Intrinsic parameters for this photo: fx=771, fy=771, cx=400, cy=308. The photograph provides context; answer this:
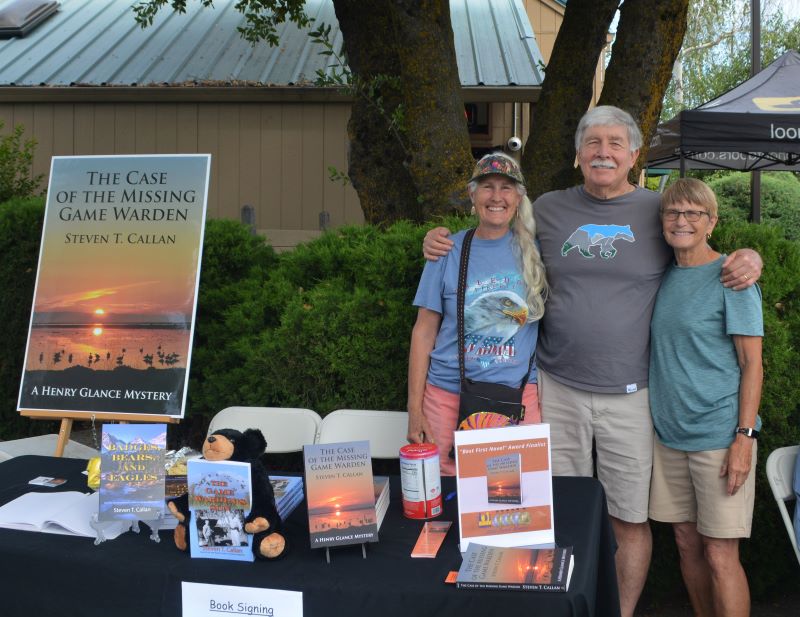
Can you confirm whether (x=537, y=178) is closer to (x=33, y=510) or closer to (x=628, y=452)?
(x=628, y=452)

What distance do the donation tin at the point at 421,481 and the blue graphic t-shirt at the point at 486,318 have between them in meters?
0.56

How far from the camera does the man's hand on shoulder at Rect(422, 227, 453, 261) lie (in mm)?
2654

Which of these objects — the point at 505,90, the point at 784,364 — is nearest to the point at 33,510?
the point at 784,364

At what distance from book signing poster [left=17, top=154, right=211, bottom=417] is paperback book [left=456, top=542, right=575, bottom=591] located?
208 centimetres

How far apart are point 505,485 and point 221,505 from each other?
2.26 feet

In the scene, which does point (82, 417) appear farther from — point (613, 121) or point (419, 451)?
point (613, 121)

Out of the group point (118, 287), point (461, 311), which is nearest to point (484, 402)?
point (461, 311)

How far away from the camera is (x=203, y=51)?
339 inches

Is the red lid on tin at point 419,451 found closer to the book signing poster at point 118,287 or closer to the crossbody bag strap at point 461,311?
the crossbody bag strap at point 461,311

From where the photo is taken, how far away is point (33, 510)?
85.8 inches

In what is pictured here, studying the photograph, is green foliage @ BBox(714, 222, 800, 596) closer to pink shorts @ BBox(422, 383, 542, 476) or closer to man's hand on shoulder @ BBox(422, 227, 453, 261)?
pink shorts @ BBox(422, 383, 542, 476)

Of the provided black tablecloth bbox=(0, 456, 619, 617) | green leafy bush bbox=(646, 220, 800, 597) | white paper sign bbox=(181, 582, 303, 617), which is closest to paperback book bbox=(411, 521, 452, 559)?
black tablecloth bbox=(0, 456, 619, 617)

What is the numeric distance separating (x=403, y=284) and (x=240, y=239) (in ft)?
3.43

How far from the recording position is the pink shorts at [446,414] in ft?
8.62
